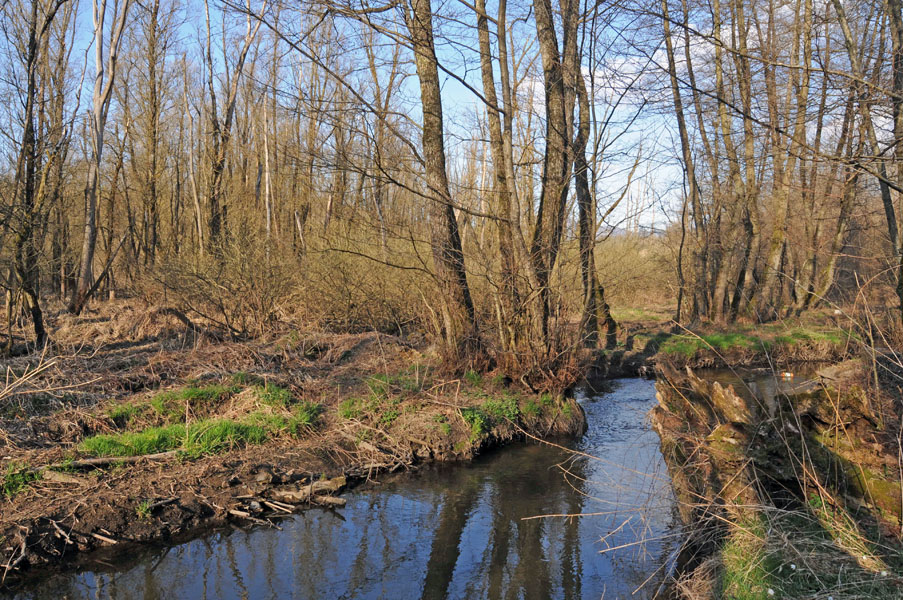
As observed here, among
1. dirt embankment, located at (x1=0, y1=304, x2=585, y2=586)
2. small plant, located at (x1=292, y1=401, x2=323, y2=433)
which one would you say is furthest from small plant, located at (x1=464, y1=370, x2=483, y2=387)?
small plant, located at (x1=292, y1=401, x2=323, y2=433)

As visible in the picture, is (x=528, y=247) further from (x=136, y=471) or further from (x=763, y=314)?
(x=763, y=314)

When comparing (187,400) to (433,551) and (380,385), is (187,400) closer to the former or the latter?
(380,385)

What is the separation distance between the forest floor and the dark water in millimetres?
386

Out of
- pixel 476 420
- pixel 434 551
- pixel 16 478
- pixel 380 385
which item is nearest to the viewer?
pixel 434 551

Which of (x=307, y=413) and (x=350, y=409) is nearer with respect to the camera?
(x=307, y=413)

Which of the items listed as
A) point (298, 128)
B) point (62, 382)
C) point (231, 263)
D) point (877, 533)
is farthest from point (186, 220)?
point (877, 533)

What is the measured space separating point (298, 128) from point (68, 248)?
8680 millimetres

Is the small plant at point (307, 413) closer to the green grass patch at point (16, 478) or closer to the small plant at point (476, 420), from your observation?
the small plant at point (476, 420)

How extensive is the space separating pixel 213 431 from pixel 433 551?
302cm

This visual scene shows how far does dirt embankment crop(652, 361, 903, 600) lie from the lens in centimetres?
409

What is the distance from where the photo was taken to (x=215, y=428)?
7.51m

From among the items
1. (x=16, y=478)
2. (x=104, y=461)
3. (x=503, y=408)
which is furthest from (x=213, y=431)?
(x=503, y=408)

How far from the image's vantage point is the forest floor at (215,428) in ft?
19.4

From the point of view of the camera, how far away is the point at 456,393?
907 centimetres
